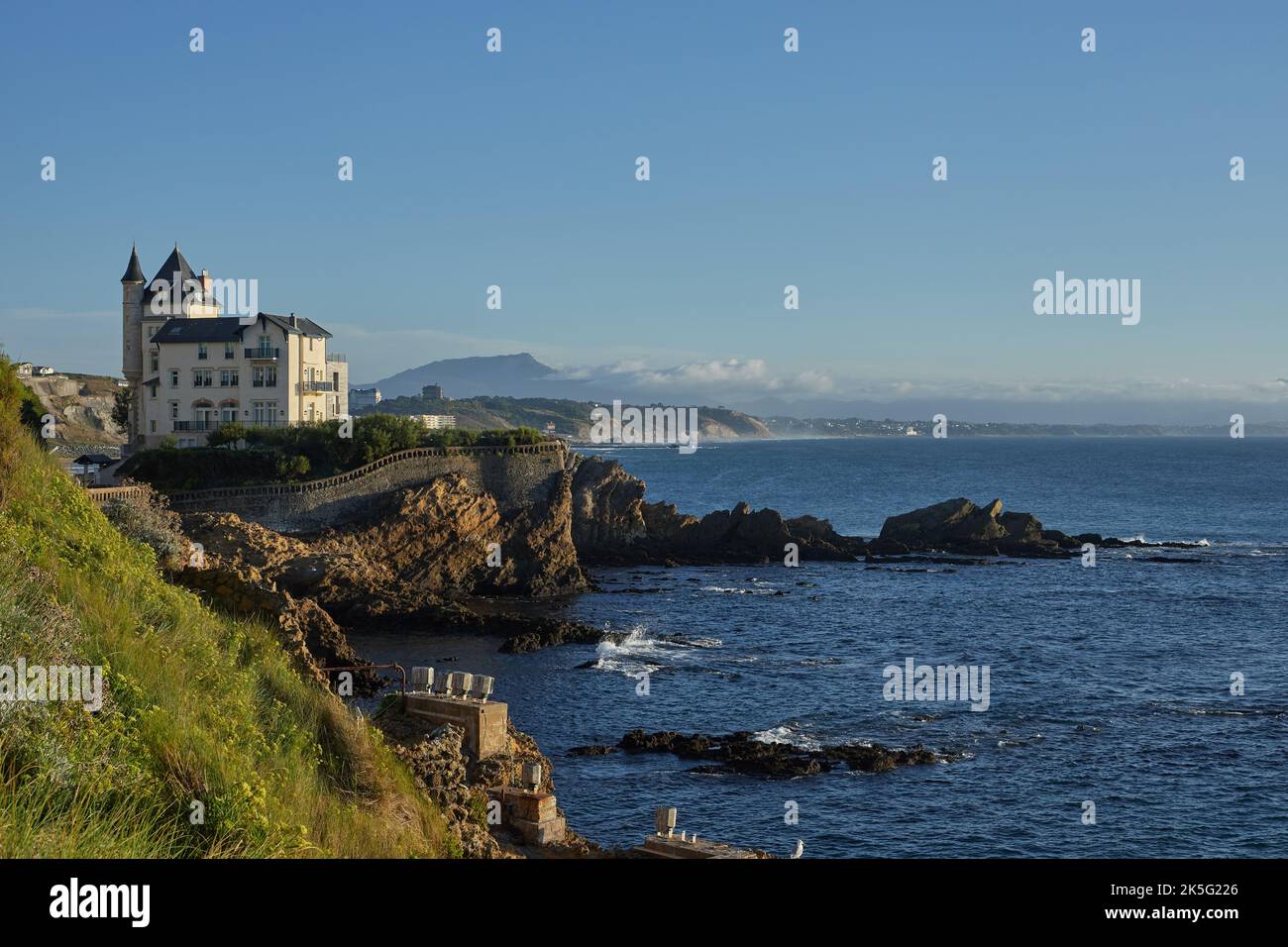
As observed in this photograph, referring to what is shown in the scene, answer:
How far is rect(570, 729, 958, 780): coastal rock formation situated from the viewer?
31.7 metres

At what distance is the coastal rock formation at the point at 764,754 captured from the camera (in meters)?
31.7

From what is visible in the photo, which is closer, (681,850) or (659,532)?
(681,850)

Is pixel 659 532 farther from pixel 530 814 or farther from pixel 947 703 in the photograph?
pixel 530 814

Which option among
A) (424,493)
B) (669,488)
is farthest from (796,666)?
(669,488)

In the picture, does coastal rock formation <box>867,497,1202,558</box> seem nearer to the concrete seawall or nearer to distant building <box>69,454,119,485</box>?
the concrete seawall

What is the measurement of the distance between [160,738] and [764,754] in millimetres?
25372

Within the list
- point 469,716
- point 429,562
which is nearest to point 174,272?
point 429,562

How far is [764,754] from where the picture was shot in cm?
3262

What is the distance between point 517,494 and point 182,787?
6362 centimetres

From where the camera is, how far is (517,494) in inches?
2837
